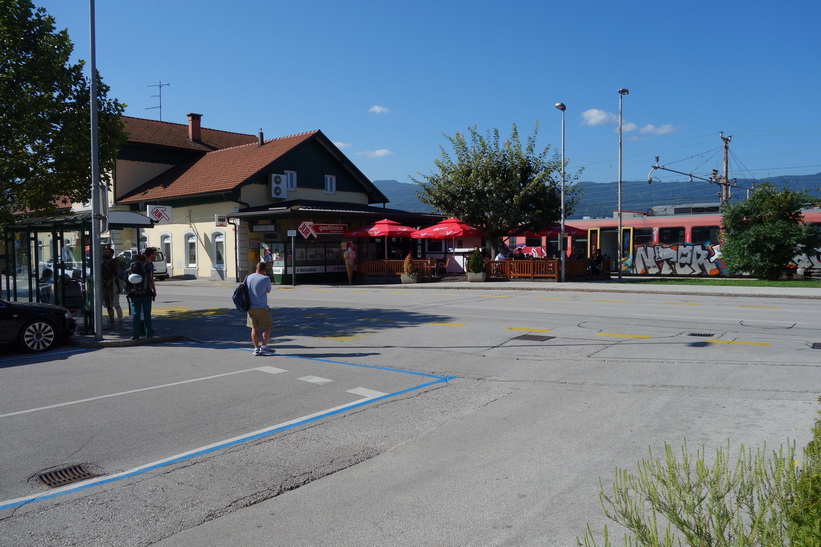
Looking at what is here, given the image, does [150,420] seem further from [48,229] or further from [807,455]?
[48,229]

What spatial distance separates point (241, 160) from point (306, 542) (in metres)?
35.6

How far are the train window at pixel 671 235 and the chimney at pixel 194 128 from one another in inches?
1232

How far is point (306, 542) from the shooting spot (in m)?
4.02

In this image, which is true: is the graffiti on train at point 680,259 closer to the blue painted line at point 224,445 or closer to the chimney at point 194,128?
the blue painted line at point 224,445

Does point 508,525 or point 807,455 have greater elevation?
point 807,455

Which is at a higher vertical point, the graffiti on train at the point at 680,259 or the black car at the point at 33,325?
the graffiti on train at the point at 680,259

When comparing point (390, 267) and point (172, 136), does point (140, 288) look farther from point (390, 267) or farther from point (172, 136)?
point (172, 136)

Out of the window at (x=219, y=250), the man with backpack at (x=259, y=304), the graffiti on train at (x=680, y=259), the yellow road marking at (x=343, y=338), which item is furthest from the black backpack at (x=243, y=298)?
the graffiti on train at (x=680, y=259)

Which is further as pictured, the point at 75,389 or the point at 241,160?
the point at 241,160

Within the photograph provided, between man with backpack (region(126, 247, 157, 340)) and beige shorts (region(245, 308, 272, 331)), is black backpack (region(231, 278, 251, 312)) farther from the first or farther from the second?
man with backpack (region(126, 247, 157, 340))

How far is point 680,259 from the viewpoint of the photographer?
110 ft


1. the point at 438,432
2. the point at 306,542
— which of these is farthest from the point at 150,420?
the point at 306,542

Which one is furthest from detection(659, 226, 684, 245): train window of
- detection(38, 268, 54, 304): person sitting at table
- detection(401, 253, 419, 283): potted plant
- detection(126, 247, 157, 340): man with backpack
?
detection(38, 268, 54, 304): person sitting at table

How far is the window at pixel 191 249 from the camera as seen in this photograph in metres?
38.3
